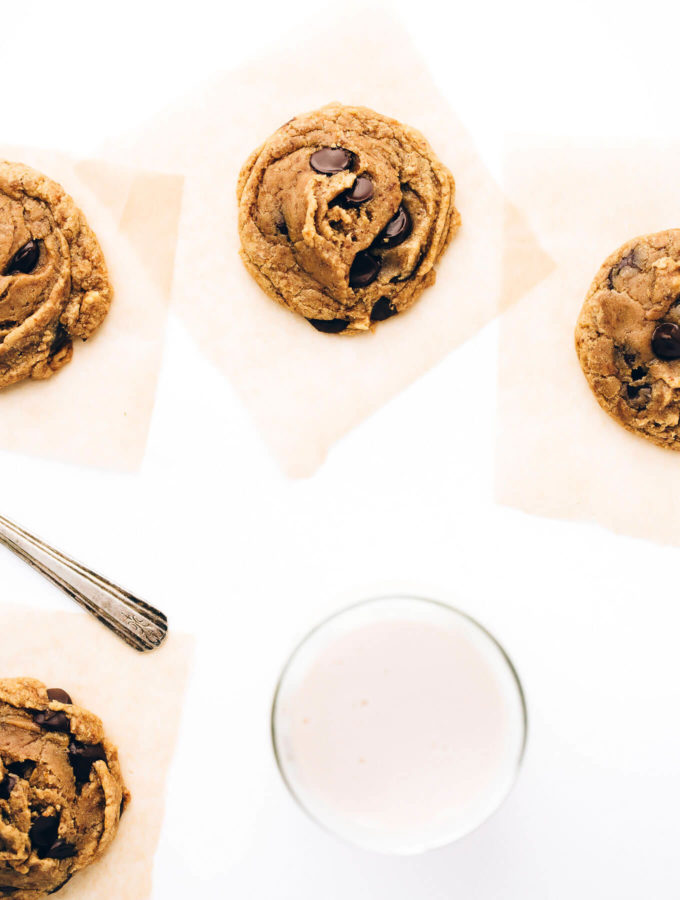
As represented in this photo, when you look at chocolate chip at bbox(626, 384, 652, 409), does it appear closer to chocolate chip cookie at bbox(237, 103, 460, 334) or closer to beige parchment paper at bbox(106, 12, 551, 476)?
beige parchment paper at bbox(106, 12, 551, 476)

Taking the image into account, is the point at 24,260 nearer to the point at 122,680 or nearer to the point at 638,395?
the point at 122,680

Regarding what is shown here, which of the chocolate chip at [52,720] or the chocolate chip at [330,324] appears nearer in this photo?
the chocolate chip at [52,720]

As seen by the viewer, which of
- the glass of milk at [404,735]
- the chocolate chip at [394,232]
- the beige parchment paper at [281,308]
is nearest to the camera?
the glass of milk at [404,735]

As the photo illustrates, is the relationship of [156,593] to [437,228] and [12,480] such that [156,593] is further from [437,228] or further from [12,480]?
[437,228]

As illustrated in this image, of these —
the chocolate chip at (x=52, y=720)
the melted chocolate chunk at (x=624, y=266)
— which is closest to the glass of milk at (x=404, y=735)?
the chocolate chip at (x=52, y=720)

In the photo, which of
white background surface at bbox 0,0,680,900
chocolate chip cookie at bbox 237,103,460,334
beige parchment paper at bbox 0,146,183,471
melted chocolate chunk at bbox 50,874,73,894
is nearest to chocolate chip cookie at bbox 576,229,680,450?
white background surface at bbox 0,0,680,900

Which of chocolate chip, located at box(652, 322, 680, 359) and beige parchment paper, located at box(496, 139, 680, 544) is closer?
chocolate chip, located at box(652, 322, 680, 359)

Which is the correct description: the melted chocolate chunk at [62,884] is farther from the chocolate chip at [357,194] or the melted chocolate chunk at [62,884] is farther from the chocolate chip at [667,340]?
the chocolate chip at [667,340]
